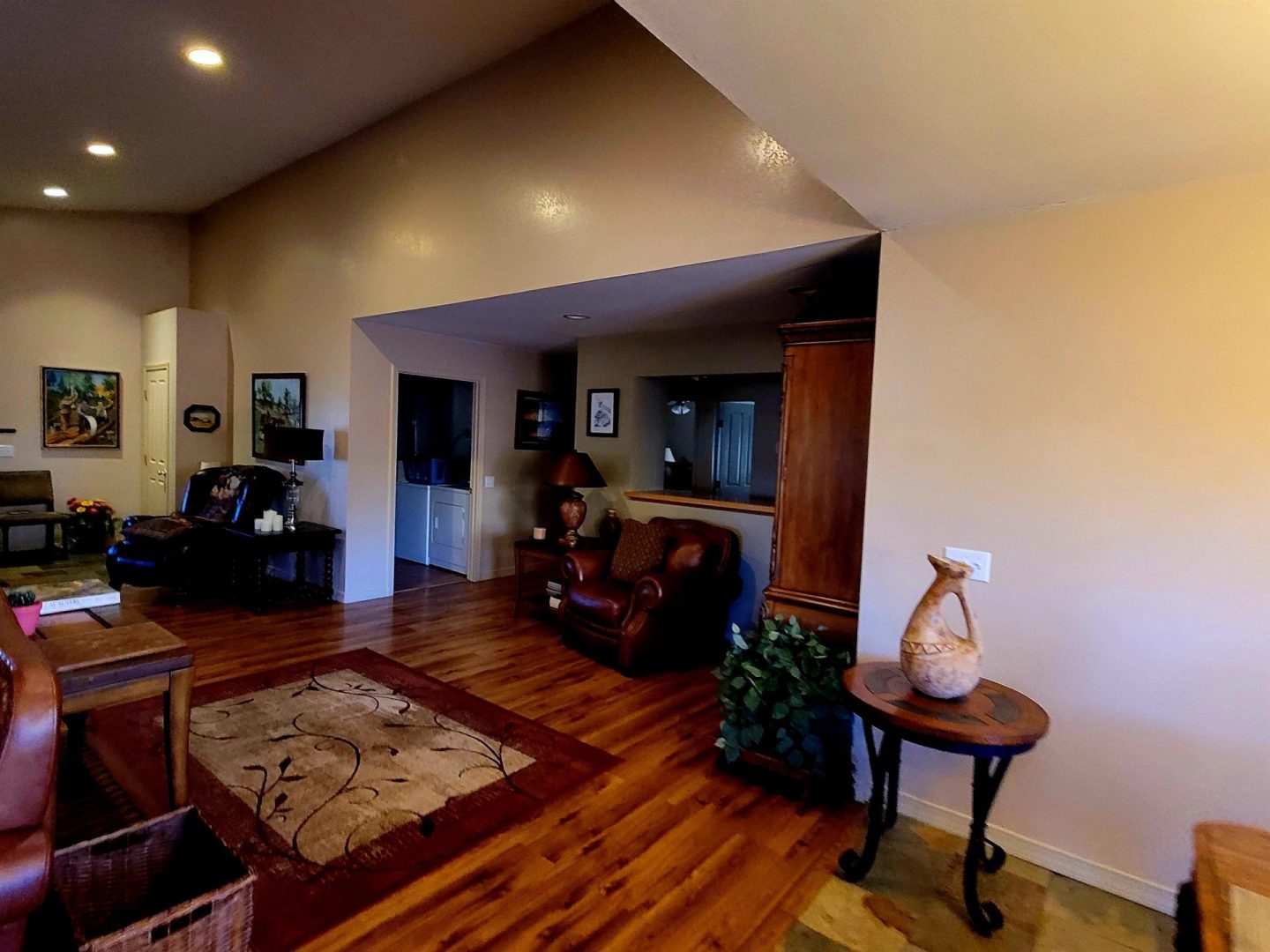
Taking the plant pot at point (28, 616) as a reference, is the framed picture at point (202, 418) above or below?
above

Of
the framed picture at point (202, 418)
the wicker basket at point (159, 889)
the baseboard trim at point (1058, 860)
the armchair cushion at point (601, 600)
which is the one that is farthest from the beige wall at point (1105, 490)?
the framed picture at point (202, 418)

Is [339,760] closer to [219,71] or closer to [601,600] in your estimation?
[601,600]

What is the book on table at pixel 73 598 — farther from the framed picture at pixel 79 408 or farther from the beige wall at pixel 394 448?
the framed picture at pixel 79 408

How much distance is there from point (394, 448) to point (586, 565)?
2.28 metres

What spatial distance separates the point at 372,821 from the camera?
2.38 meters

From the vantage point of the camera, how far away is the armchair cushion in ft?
13.4

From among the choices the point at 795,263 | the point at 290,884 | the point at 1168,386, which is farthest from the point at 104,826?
the point at 1168,386

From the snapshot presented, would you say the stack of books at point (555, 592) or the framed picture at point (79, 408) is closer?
the stack of books at point (555, 592)

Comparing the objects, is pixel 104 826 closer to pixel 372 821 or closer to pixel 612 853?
pixel 372 821

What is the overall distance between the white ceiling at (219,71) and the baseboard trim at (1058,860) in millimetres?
4332

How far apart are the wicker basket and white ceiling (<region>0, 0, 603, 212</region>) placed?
375 cm

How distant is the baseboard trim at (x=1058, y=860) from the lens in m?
2.12

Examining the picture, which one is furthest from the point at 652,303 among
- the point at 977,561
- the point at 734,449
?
the point at 977,561

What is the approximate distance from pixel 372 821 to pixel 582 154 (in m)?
3.45
